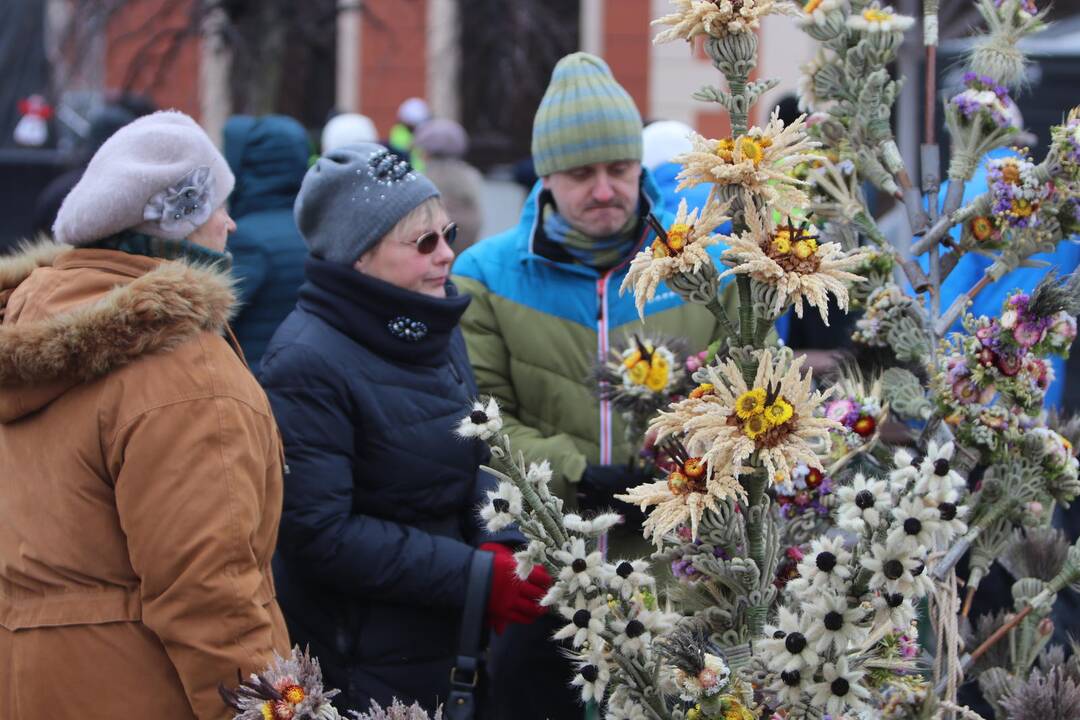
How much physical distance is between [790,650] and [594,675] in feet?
0.81

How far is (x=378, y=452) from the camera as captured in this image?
259cm

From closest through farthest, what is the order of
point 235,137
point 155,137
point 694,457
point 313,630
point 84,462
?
point 694,457, point 84,462, point 155,137, point 313,630, point 235,137

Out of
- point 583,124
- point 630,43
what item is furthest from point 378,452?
point 630,43

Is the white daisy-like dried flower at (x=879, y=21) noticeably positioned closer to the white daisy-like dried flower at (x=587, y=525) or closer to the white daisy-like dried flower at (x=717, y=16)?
the white daisy-like dried flower at (x=717, y=16)

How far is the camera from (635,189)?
9.98ft

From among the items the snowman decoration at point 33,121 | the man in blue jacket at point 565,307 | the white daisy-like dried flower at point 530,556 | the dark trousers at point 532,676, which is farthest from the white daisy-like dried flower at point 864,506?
the snowman decoration at point 33,121

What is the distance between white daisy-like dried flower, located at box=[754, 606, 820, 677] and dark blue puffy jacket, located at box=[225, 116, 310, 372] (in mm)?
2594

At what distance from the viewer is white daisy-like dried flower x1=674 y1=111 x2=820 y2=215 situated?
160cm

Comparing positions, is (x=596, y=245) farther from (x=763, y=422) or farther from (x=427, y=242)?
(x=763, y=422)

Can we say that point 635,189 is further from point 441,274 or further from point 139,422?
point 139,422

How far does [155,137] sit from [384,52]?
11.9 m

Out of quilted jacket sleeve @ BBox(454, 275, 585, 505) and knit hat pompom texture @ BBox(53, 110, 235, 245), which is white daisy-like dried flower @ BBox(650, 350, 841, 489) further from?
quilted jacket sleeve @ BBox(454, 275, 585, 505)


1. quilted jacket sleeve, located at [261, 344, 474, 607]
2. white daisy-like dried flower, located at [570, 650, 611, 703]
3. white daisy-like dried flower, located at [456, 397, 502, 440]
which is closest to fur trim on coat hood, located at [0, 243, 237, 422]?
quilted jacket sleeve, located at [261, 344, 474, 607]

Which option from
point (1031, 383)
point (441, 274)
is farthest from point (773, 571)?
point (441, 274)
